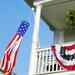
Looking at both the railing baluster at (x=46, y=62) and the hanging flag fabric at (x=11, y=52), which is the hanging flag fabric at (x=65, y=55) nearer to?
the railing baluster at (x=46, y=62)

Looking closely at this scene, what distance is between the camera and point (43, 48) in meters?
13.5

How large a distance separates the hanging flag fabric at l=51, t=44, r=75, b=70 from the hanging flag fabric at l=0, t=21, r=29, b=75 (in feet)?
5.36

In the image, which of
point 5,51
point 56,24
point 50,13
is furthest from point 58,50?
point 56,24

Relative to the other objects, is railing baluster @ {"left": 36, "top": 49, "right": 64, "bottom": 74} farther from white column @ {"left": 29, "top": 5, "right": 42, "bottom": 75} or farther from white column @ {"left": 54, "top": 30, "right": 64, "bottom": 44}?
white column @ {"left": 54, "top": 30, "right": 64, "bottom": 44}

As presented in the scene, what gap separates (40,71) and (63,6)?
3654 mm

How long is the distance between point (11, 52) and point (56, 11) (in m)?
3.57

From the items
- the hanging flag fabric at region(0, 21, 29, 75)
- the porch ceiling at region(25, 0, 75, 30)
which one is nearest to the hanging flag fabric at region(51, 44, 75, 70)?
the hanging flag fabric at region(0, 21, 29, 75)

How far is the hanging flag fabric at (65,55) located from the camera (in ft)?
41.6

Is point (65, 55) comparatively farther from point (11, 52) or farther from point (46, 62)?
point (11, 52)

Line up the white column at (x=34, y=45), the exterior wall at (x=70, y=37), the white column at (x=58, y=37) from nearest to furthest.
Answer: the white column at (x=34, y=45), the exterior wall at (x=70, y=37), the white column at (x=58, y=37)

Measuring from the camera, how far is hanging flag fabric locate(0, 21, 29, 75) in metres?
13.4

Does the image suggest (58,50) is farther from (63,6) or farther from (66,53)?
(63,6)

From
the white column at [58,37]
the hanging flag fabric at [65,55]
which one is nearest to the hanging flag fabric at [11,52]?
the hanging flag fabric at [65,55]

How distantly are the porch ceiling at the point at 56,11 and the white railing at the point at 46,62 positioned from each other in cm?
242
